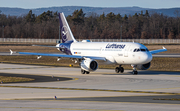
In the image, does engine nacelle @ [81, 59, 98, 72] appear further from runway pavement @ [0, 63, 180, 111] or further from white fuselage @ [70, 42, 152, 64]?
runway pavement @ [0, 63, 180, 111]

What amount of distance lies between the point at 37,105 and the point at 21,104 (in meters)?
1.07

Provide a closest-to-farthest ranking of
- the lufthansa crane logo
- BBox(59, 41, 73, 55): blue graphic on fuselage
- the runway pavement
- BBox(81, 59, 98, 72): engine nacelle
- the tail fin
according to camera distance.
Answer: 1. the runway pavement
2. BBox(81, 59, 98, 72): engine nacelle
3. BBox(59, 41, 73, 55): blue graphic on fuselage
4. the tail fin
5. the lufthansa crane logo

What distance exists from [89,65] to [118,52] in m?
4.20

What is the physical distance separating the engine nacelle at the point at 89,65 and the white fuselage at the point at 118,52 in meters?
2.47

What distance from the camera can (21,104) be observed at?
18781 millimetres

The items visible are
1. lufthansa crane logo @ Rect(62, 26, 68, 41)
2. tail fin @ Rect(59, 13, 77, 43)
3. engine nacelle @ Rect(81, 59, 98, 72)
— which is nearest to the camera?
engine nacelle @ Rect(81, 59, 98, 72)

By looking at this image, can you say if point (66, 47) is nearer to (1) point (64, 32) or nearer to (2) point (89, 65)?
(1) point (64, 32)

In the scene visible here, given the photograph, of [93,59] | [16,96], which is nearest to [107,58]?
[93,59]

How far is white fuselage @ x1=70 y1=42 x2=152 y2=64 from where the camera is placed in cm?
3803

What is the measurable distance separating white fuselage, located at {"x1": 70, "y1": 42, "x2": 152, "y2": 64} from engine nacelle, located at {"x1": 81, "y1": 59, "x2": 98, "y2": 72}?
8.11ft

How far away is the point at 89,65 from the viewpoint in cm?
3856

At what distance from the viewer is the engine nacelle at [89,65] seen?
3869 cm

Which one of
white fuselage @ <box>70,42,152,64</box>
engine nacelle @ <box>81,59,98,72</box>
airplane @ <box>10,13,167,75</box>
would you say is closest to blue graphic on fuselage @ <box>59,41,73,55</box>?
airplane @ <box>10,13,167,75</box>

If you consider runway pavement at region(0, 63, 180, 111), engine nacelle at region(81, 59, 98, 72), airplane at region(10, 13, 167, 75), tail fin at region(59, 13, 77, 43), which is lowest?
runway pavement at region(0, 63, 180, 111)
